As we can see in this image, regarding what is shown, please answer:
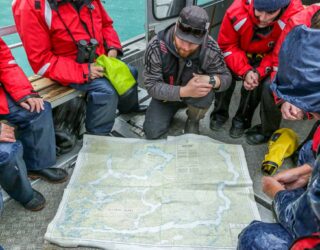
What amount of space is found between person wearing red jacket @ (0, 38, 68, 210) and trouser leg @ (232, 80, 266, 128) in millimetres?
1333

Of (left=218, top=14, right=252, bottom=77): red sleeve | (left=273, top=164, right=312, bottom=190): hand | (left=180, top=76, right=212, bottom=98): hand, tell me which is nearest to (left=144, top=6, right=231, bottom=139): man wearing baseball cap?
(left=180, top=76, right=212, bottom=98): hand

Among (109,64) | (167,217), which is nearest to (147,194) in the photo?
(167,217)

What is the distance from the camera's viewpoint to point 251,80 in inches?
82.4

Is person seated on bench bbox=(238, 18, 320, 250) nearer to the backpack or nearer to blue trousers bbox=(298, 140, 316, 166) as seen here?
the backpack

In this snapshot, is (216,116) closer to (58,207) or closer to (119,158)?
(119,158)

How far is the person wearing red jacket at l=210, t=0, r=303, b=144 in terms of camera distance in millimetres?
1966

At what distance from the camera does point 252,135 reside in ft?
7.58

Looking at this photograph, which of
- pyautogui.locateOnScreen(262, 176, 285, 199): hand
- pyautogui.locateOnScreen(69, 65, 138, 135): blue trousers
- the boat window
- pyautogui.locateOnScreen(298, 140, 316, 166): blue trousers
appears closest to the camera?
pyautogui.locateOnScreen(262, 176, 285, 199): hand

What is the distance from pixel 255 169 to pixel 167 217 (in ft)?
2.38

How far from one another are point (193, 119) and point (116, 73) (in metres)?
0.62

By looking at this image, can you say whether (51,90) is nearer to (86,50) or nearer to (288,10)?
(86,50)

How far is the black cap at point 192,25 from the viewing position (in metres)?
1.73

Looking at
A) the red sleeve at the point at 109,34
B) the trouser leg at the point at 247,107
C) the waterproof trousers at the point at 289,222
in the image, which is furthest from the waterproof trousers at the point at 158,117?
the waterproof trousers at the point at 289,222

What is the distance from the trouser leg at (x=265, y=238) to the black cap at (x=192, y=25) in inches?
41.4
